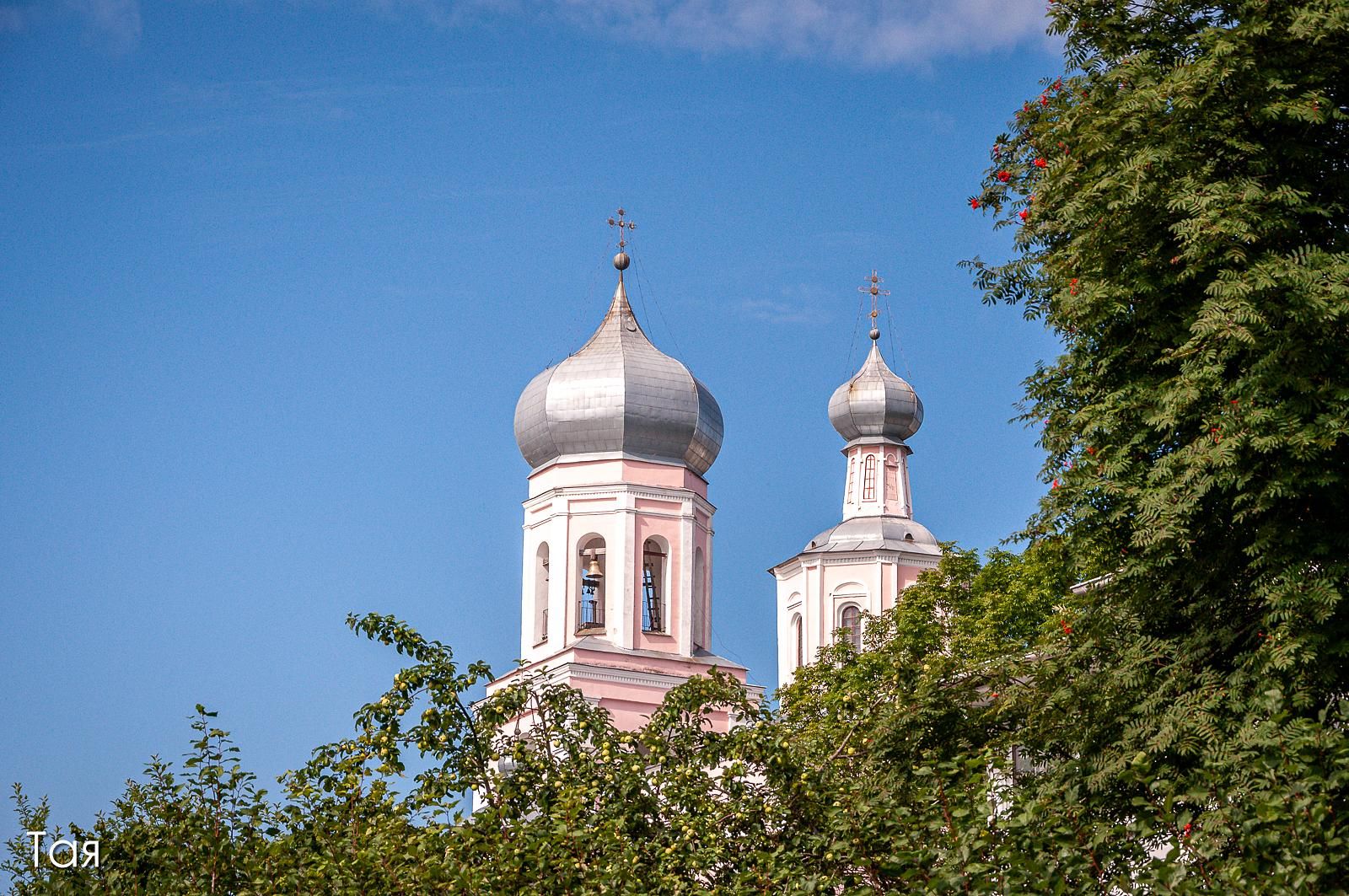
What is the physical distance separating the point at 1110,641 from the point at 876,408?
39234 millimetres

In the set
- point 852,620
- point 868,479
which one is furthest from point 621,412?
point 868,479

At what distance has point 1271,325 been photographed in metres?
12.8

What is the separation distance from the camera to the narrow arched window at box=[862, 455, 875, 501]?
171 feet

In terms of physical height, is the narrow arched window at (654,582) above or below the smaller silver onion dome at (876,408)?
below

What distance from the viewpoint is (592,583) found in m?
41.3

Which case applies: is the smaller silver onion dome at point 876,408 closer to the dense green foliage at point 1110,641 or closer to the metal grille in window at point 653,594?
the metal grille in window at point 653,594

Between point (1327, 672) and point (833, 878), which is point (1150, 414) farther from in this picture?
point (833, 878)

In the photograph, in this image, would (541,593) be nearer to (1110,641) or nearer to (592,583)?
(592,583)

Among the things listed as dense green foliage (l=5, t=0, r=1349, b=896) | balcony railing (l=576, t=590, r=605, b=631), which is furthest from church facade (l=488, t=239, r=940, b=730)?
dense green foliage (l=5, t=0, r=1349, b=896)

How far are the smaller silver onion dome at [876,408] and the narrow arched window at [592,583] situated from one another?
14.1 m

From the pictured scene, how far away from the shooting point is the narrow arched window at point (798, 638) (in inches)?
1972

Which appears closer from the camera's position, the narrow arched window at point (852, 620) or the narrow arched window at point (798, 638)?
the narrow arched window at point (852, 620)

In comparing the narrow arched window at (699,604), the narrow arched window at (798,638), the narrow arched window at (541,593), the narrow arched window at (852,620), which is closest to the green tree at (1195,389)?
the narrow arched window at (699,604)

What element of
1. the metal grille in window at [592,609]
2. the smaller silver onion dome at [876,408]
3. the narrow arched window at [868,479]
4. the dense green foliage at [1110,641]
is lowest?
the dense green foliage at [1110,641]
